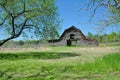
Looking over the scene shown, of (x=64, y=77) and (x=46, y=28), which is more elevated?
(x=46, y=28)

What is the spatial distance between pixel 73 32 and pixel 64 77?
2529 inches

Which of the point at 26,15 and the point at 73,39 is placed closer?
the point at 26,15

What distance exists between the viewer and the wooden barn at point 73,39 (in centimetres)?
7311

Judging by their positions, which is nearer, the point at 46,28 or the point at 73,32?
the point at 46,28

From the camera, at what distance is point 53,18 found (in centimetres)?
3158

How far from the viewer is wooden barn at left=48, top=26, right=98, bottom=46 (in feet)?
240

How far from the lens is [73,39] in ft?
248

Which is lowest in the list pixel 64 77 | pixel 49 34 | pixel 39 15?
pixel 64 77

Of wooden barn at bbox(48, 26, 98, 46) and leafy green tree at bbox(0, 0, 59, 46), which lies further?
wooden barn at bbox(48, 26, 98, 46)

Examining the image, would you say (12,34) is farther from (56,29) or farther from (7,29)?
(56,29)

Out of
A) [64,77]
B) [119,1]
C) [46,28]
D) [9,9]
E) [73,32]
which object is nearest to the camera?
[64,77]

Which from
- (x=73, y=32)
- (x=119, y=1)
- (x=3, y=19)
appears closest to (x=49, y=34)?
(x=3, y=19)

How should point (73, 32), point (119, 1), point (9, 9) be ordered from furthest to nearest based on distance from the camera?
point (73, 32), point (9, 9), point (119, 1)

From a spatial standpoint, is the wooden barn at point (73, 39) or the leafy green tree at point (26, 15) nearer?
the leafy green tree at point (26, 15)
